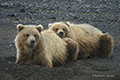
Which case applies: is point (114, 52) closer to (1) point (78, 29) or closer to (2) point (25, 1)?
(1) point (78, 29)

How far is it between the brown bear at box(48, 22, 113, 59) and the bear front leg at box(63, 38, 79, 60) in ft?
1.12

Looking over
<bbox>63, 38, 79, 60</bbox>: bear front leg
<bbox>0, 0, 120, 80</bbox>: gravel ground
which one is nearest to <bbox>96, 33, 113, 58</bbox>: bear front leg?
<bbox>0, 0, 120, 80</bbox>: gravel ground

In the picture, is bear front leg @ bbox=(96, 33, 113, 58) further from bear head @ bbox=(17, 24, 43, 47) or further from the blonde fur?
bear head @ bbox=(17, 24, 43, 47)

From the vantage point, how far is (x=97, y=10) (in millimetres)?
14156

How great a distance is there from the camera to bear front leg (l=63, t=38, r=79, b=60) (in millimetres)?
7434

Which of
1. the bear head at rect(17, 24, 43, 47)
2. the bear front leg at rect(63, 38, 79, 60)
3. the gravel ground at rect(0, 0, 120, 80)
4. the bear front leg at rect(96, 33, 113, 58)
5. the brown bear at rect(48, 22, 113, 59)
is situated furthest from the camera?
A: the bear front leg at rect(96, 33, 113, 58)

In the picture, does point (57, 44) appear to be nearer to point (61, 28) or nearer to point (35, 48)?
point (61, 28)

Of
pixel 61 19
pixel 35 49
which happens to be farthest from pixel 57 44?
pixel 61 19

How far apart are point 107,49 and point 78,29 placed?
4.18 ft

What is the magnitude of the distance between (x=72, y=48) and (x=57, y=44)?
0.60 metres

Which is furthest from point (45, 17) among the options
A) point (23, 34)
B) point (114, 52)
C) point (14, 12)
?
point (23, 34)

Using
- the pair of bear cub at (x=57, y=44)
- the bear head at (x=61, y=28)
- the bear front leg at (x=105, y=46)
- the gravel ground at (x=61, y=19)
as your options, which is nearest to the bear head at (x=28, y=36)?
the pair of bear cub at (x=57, y=44)

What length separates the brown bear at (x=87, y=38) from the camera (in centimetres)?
782

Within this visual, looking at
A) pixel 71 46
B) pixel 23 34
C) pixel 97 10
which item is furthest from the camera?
pixel 97 10
